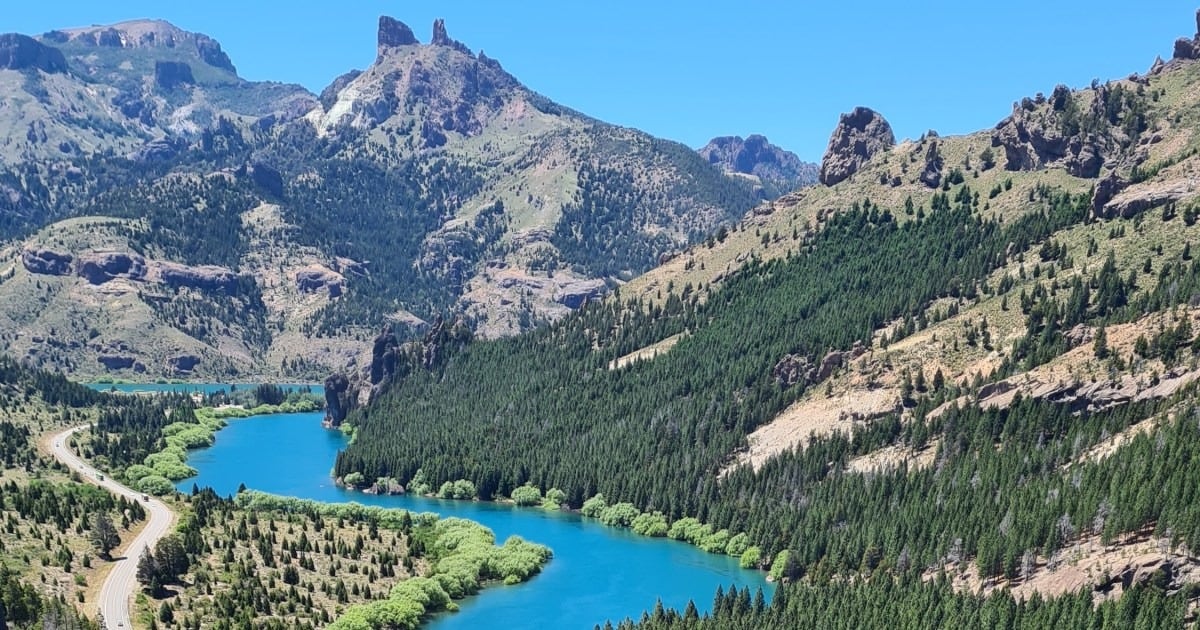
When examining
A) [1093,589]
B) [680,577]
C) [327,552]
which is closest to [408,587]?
[327,552]

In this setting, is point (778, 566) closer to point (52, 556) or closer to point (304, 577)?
point (304, 577)

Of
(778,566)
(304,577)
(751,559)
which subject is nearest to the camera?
(304,577)

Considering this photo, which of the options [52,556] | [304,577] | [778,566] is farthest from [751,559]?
[52,556]

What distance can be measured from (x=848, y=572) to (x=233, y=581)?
8847cm

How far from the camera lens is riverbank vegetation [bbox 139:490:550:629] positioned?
15675cm

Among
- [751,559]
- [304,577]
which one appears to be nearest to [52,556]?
[304,577]

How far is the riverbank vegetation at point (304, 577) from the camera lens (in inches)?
6171

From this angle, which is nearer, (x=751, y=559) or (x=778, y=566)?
(x=778, y=566)

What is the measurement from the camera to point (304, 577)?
176750mm

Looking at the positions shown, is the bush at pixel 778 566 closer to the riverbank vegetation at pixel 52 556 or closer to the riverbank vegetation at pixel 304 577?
the riverbank vegetation at pixel 304 577

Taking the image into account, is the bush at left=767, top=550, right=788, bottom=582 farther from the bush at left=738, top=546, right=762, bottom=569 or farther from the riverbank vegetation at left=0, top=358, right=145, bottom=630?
the riverbank vegetation at left=0, top=358, right=145, bottom=630

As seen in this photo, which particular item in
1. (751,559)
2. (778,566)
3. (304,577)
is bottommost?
(778,566)

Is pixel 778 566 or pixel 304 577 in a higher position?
pixel 304 577

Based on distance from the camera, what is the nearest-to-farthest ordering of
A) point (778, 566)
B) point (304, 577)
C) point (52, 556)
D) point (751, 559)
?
point (52, 556), point (304, 577), point (778, 566), point (751, 559)
